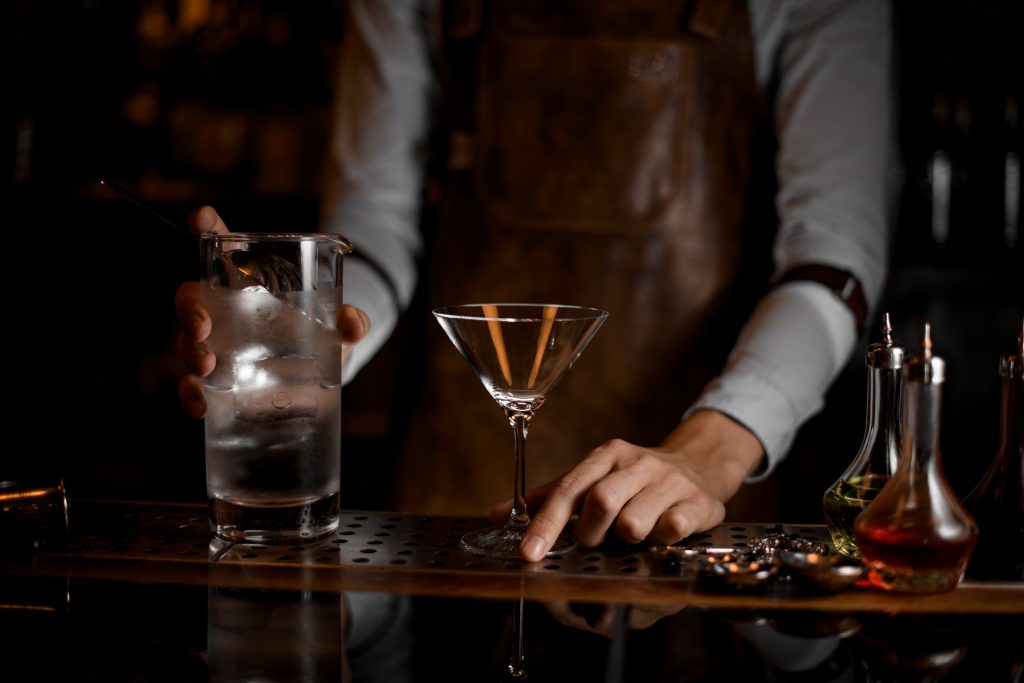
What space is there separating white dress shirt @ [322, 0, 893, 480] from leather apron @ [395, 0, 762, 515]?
0.29 ft

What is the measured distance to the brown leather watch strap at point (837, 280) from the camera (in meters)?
1.56

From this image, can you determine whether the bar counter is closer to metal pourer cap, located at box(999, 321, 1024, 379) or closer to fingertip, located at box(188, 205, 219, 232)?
metal pourer cap, located at box(999, 321, 1024, 379)

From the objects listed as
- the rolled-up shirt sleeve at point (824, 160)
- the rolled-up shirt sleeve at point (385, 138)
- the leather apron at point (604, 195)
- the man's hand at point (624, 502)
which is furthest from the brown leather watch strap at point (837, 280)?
the rolled-up shirt sleeve at point (385, 138)

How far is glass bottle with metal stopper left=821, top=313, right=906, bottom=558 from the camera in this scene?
93 cm

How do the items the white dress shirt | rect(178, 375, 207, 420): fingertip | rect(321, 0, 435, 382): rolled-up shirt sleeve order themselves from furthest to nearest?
rect(321, 0, 435, 382): rolled-up shirt sleeve < the white dress shirt < rect(178, 375, 207, 420): fingertip

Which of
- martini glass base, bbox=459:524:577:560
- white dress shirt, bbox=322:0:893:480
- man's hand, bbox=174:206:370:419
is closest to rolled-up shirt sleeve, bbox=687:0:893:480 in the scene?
white dress shirt, bbox=322:0:893:480

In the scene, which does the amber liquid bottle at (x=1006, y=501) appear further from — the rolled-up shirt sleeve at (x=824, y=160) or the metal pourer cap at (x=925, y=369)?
the rolled-up shirt sleeve at (x=824, y=160)

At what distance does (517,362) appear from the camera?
3.21ft

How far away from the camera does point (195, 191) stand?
2674 mm

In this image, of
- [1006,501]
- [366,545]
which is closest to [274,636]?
[366,545]

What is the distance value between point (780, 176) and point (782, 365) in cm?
42

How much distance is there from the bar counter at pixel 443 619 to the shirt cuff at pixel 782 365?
0.42 meters

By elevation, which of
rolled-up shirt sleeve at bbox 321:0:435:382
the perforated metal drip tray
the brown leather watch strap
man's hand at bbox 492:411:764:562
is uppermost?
rolled-up shirt sleeve at bbox 321:0:435:382

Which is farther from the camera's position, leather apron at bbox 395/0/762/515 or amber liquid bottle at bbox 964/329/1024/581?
leather apron at bbox 395/0/762/515
